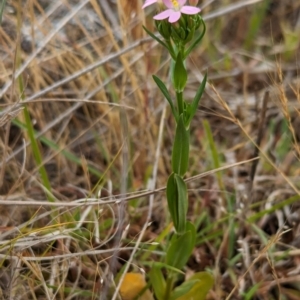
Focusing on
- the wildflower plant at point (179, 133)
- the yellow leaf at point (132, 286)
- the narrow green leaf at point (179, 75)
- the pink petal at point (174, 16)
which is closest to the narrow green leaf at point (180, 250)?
the wildflower plant at point (179, 133)

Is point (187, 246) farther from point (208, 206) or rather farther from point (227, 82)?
point (227, 82)

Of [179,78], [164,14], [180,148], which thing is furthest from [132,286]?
[164,14]

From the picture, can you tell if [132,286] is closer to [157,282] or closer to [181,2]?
[157,282]

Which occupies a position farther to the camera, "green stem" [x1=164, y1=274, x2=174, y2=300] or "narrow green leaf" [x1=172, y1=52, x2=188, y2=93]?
"green stem" [x1=164, y1=274, x2=174, y2=300]

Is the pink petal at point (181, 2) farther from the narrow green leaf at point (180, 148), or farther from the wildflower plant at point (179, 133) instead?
the narrow green leaf at point (180, 148)

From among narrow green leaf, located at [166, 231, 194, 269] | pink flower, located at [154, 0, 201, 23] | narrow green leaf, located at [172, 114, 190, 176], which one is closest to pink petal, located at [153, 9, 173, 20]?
Result: pink flower, located at [154, 0, 201, 23]

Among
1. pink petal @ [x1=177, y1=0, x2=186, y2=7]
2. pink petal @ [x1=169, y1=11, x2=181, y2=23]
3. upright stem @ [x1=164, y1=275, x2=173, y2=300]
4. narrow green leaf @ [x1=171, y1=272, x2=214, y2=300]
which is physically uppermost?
pink petal @ [x1=177, y1=0, x2=186, y2=7]

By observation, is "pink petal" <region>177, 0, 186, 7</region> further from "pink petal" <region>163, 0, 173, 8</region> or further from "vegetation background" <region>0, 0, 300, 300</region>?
"vegetation background" <region>0, 0, 300, 300</region>
